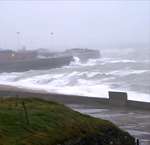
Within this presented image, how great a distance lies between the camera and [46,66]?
7769 centimetres

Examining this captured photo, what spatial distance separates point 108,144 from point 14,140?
283 centimetres

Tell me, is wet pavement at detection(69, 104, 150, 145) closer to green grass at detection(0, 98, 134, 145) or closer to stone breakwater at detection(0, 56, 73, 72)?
green grass at detection(0, 98, 134, 145)

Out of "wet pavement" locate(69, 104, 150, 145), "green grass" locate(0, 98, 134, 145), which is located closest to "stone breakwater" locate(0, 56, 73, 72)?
"wet pavement" locate(69, 104, 150, 145)

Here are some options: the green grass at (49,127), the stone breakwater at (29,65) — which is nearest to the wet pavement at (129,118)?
the green grass at (49,127)

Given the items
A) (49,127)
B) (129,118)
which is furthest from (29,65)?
(49,127)

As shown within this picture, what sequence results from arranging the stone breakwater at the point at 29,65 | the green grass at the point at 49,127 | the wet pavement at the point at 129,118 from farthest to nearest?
the stone breakwater at the point at 29,65 → the wet pavement at the point at 129,118 → the green grass at the point at 49,127

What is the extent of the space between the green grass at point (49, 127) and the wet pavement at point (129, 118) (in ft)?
11.9

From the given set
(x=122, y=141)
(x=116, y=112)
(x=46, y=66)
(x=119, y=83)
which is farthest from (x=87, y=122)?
(x=46, y=66)

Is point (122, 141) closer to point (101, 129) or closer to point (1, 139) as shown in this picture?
point (101, 129)

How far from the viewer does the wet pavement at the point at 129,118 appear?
16500 millimetres

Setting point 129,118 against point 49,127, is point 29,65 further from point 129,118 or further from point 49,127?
point 49,127

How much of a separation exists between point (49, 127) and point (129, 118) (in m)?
10.1

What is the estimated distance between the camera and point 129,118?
65.1 feet

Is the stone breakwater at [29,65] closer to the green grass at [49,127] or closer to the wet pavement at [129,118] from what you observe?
the wet pavement at [129,118]
